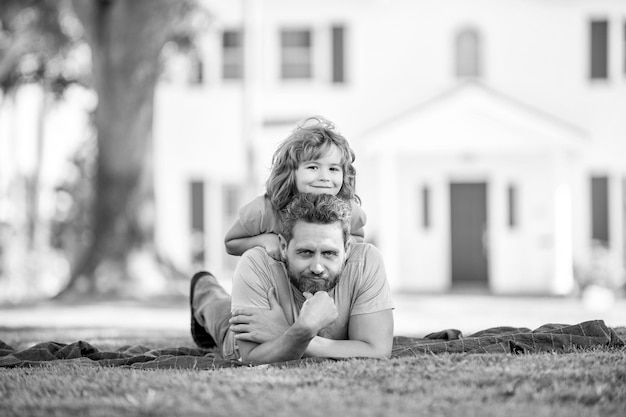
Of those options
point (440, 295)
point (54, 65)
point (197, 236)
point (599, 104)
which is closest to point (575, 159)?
point (599, 104)

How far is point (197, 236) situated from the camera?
67.6 ft

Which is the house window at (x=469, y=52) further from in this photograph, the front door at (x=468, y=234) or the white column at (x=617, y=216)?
the white column at (x=617, y=216)

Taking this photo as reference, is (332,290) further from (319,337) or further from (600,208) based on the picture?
(600,208)

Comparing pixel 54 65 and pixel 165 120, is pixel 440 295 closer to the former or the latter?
pixel 165 120

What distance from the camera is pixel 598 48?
65.4 feet

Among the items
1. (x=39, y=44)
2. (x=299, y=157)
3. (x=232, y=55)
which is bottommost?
(x=299, y=157)

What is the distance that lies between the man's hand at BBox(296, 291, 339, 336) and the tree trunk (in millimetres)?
12024

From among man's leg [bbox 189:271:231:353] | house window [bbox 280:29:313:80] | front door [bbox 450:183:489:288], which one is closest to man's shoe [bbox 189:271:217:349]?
man's leg [bbox 189:271:231:353]

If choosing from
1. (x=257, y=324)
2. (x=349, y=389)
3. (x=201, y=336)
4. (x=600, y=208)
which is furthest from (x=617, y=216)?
(x=349, y=389)

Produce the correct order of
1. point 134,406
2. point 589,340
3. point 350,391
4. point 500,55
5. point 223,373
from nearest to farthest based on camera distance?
→ point 134,406
point 350,391
point 223,373
point 589,340
point 500,55

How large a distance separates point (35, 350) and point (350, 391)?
2467 millimetres

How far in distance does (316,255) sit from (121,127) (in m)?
12.4

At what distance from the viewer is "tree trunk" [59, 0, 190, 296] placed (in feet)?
54.3

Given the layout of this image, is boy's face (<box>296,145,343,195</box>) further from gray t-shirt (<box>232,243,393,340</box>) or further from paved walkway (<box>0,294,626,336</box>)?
paved walkway (<box>0,294,626,336</box>)
